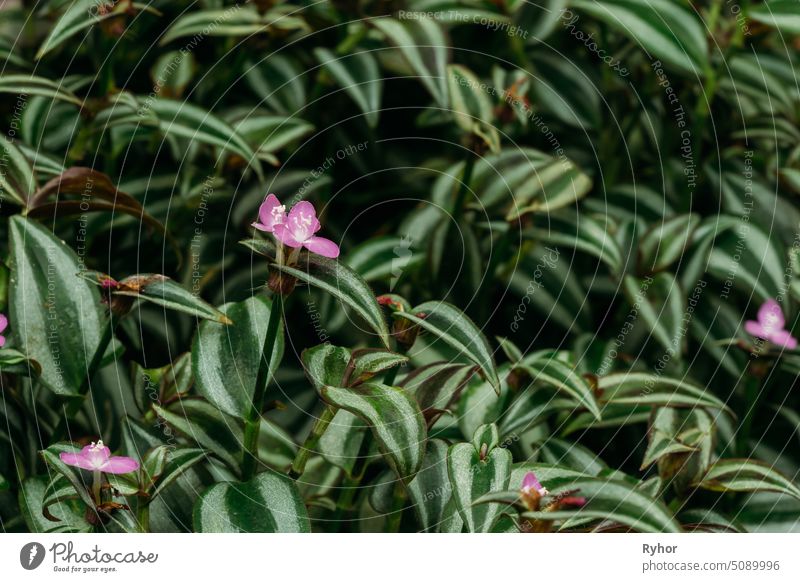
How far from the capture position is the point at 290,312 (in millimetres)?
585

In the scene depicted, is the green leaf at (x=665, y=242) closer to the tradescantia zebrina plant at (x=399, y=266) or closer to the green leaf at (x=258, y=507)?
the tradescantia zebrina plant at (x=399, y=266)

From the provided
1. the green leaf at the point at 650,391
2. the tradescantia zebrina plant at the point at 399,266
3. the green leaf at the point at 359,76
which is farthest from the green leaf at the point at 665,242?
the green leaf at the point at 359,76

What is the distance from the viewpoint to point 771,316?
564mm

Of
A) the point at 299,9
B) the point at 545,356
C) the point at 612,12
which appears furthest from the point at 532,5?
the point at 545,356

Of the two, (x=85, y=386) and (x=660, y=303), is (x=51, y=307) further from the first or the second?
(x=660, y=303)

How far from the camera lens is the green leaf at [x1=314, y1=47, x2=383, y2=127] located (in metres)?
0.58

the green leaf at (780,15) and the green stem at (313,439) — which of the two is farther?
the green leaf at (780,15)

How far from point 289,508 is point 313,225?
0.47ft

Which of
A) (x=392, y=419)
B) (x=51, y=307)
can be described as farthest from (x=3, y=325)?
(x=392, y=419)

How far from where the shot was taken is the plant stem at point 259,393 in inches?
16.3

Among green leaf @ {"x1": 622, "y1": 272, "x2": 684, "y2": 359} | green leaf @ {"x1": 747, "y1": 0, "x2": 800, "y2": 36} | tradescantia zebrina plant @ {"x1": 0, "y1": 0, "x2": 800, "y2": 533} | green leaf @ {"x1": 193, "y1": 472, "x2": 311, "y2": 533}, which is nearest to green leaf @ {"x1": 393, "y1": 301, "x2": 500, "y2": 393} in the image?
tradescantia zebrina plant @ {"x1": 0, "y1": 0, "x2": 800, "y2": 533}

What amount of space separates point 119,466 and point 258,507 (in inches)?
2.9
